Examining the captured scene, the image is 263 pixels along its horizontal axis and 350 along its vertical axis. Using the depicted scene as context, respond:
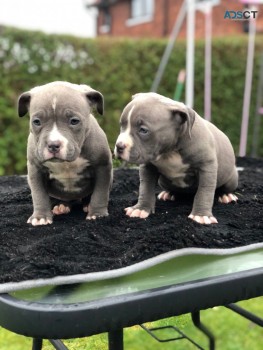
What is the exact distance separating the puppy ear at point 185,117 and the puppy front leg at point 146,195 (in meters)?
0.21

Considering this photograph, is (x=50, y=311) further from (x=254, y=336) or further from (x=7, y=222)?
(x=254, y=336)

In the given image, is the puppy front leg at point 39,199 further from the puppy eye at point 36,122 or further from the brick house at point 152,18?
the brick house at point 152,18

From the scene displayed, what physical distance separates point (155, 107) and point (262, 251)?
1.53 ft

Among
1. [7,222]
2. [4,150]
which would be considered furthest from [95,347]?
[4,150]

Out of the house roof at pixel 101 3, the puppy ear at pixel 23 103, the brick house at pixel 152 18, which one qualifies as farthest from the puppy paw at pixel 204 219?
the house roof at pixel 101 3

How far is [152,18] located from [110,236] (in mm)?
11497

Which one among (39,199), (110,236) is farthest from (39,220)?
(110,236)

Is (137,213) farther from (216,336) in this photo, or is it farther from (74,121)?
(216,336)

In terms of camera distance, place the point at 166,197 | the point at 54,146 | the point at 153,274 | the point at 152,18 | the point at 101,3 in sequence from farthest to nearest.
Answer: the point at 101,3
the point at 152,18
the point at 166,197
the point at 54,146
the point at 153,274

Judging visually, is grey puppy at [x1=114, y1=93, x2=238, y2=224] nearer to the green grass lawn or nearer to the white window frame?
the green grass lawn

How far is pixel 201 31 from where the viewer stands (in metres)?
10.4

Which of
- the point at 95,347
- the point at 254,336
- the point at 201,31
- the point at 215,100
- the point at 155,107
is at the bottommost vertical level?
the point at 254,336

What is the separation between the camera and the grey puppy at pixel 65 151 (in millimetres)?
1201

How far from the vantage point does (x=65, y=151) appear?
1.18 m
